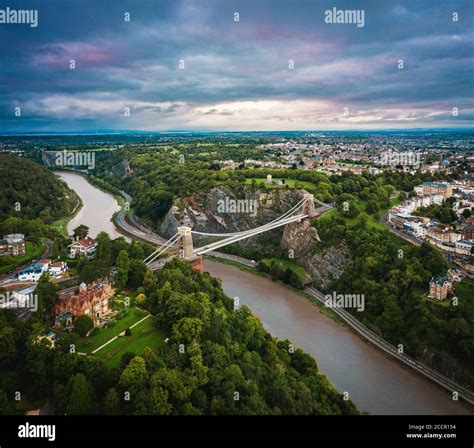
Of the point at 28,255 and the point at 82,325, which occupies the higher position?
the point at 28,255

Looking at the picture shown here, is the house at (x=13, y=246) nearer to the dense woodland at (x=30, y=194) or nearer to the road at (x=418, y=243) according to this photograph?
the dense woodland at (x=30, y=194)

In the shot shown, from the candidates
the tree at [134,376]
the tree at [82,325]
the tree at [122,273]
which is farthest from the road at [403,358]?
the tree at [82,325]

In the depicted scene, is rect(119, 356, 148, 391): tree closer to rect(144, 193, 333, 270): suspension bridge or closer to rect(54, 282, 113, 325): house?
rect(54, 282, 113, 325): house

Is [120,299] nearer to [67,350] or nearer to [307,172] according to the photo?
[67,350]

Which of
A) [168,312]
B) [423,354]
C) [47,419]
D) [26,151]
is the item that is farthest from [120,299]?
[26,151]

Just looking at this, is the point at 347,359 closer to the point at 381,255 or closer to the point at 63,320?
the point at 381,255

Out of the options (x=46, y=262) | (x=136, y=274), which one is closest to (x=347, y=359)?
(x=136, y=274)

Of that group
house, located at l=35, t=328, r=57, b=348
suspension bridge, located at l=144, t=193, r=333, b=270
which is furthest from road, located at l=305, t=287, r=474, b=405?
house, located at l=35, t=328, r=57, b=348
